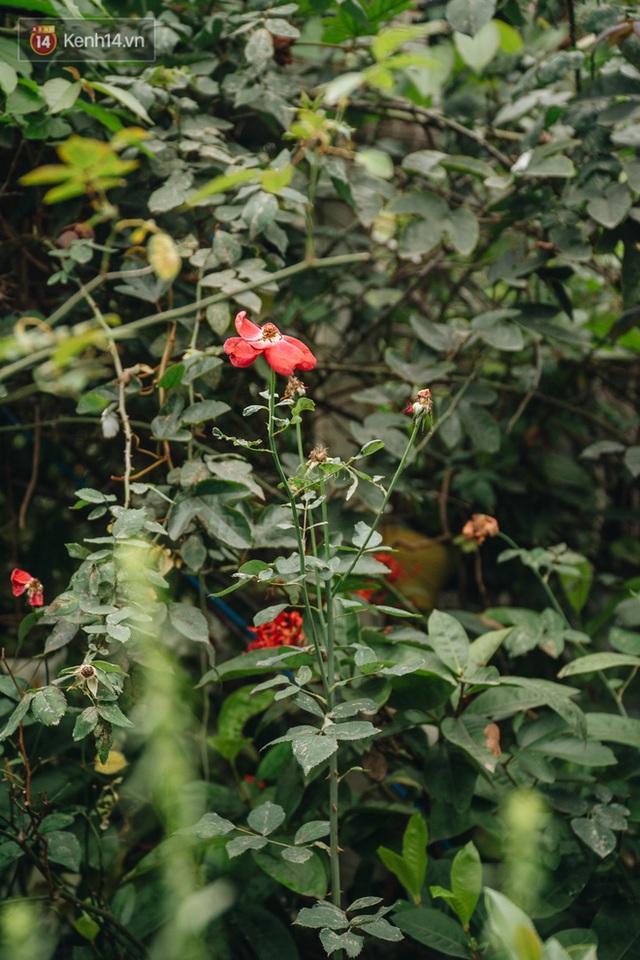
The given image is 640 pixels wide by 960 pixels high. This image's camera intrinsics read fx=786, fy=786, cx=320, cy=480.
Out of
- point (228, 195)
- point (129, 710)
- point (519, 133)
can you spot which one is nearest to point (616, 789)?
point (129, 710)

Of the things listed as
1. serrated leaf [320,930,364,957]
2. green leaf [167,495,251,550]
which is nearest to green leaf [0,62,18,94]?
green leaf [167,495,251,550]

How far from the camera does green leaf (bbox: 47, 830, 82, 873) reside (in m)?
0.92

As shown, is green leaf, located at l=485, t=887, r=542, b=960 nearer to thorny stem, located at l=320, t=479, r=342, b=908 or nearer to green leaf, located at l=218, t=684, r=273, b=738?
thorny stem, located at l=320, t=479, r=342, b=908

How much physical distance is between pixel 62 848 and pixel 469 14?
128cm

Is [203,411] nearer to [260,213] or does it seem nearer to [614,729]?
[260,213]

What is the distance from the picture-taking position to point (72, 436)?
1.39 metres

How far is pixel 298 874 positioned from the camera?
0.91m

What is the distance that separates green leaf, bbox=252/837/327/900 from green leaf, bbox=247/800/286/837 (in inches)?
4.3

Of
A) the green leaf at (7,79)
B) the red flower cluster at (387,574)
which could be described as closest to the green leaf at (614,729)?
the red flower cluster at (387,574)

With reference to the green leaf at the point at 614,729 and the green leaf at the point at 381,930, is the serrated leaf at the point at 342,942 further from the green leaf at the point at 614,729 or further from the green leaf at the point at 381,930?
the green leaf at the point at 614,729

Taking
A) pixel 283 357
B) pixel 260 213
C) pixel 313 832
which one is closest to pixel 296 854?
pixel 313 832

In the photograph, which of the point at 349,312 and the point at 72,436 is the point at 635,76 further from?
the point at 72,436

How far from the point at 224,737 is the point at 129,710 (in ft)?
0.90

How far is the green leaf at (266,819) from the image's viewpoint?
803 mm
